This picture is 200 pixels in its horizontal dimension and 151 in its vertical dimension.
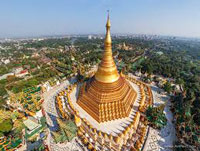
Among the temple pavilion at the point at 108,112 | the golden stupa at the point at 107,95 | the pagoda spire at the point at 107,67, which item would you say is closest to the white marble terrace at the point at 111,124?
the temple pavilion at the point at 108,112

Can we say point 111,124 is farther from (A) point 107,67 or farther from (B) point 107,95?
(A) point 107,67

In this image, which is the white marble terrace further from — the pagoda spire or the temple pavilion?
the pagoda spire

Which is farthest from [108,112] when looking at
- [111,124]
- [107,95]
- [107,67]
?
[107,67]

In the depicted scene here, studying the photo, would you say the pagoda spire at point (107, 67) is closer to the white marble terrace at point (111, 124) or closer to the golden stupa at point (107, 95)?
the golden stupa at point (107, 95)

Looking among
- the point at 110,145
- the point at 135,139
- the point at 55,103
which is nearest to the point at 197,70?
the point at 135,139

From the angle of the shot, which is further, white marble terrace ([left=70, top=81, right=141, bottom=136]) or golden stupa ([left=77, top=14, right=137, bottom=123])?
golden stupa ([left=77, top=14, right=137, bottom=123])

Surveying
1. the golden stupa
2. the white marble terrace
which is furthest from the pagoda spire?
the white marble terrace

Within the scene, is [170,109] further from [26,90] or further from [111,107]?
[26,90]

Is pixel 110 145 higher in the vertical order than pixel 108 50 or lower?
lower
